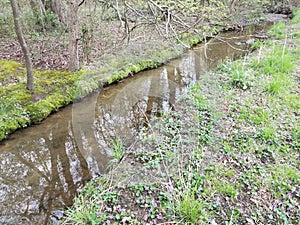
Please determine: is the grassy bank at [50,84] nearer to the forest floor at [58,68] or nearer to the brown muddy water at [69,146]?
the forest floor at [58,68]

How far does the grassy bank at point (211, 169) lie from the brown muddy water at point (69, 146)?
496mm

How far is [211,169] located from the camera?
11.0ft

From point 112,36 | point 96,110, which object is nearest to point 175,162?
point 96,110

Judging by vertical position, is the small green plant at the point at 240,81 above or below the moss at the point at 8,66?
below

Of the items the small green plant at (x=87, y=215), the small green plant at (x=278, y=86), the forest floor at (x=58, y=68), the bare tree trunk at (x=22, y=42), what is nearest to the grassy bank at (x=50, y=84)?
the forest floor at (x=58, y=68)

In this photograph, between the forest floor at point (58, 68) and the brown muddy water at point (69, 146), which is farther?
the forest floor at point (58, 68)

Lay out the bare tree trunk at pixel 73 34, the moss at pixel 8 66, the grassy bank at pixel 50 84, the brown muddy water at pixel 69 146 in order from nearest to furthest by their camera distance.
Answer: the brown muddy water at pixel 69 146, the grassy bank at pixel 50 84, the bare tree trunk at pixel 73 34, the moss at pixel 8 66

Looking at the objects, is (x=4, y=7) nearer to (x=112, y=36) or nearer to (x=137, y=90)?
(x=112, y=36)

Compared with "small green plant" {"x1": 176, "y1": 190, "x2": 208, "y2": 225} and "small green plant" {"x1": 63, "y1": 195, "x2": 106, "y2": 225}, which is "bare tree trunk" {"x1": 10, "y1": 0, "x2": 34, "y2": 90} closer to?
"small green plant" {"x1": 63, "y1": 195, "x2": 106, "y2": 225}

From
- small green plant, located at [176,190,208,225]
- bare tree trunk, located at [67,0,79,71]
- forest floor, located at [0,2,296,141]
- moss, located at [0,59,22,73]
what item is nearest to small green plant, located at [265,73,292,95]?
forest floor, located at [0,2,296,141]

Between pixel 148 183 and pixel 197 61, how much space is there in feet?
25.7

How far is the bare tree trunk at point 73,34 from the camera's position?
260 inches

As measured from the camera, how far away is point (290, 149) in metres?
3.71

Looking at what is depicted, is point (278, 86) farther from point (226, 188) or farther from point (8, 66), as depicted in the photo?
point (8, 66)
